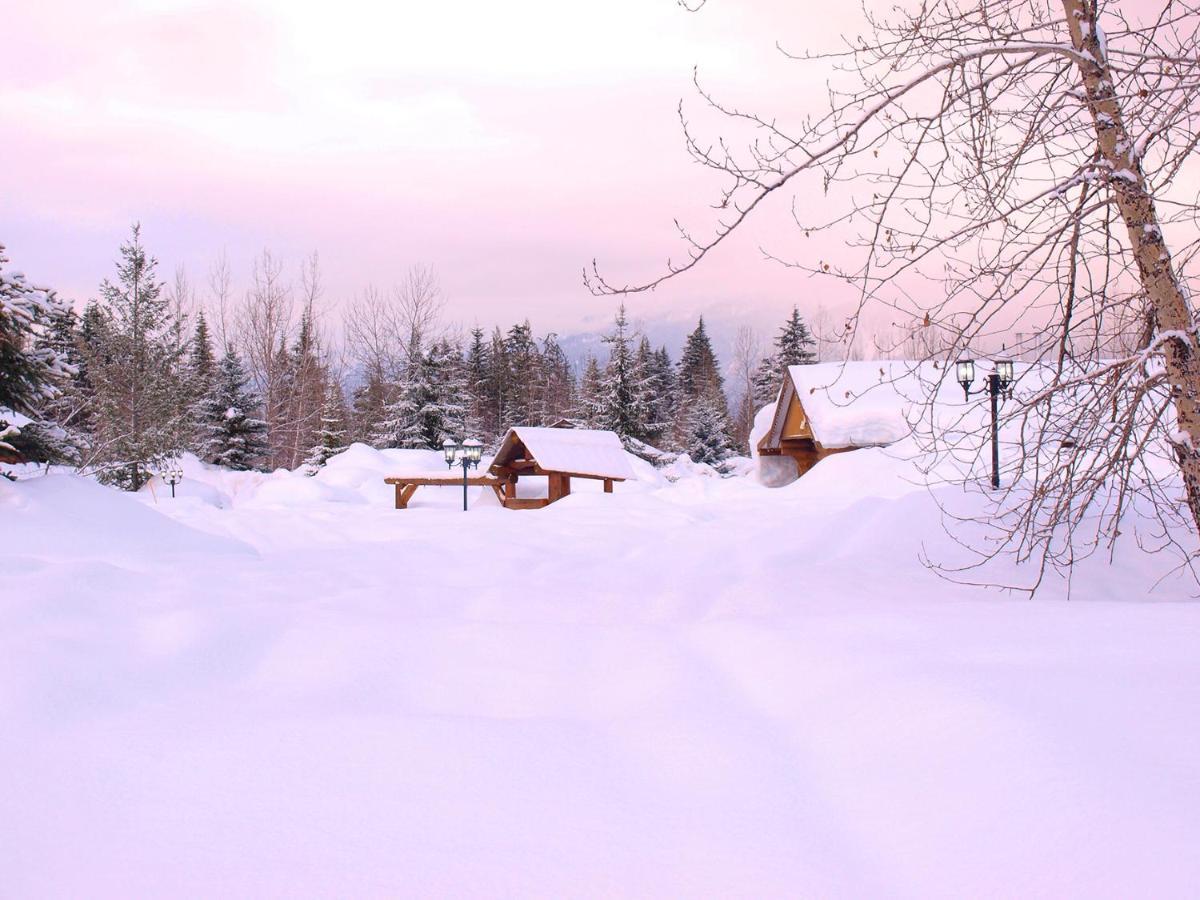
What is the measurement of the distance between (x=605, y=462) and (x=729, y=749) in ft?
49.4

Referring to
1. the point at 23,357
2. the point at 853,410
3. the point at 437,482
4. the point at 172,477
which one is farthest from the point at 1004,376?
the point at 172,477

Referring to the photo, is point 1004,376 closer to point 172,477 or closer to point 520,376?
point 172,477

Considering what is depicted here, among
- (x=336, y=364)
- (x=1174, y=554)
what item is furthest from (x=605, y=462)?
(x=336, y=364)

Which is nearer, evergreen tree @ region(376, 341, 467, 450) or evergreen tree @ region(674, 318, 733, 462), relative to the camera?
evergreen tree @ region(376, 341, 467, 450)

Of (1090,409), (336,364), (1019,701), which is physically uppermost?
(336,364)

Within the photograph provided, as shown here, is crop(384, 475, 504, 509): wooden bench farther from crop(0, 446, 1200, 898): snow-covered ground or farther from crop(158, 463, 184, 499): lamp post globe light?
crop(0, 446, 1200, 898): snow-covered ground

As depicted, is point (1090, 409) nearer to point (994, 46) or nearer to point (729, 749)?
point (994, 46)

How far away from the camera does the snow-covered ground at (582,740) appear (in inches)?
65.8

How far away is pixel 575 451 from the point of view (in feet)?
56.0

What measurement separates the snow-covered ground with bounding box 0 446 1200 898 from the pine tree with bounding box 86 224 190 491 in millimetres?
18163

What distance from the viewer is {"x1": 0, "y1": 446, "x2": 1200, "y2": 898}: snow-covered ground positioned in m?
1.67

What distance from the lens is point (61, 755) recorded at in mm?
2201

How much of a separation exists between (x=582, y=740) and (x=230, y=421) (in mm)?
34015

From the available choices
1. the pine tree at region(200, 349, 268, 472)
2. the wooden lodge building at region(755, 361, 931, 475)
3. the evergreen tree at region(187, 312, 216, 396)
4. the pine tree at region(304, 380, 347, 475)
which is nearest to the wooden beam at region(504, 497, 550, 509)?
the wooden lodge building at region(755, 361, 931, 475)
